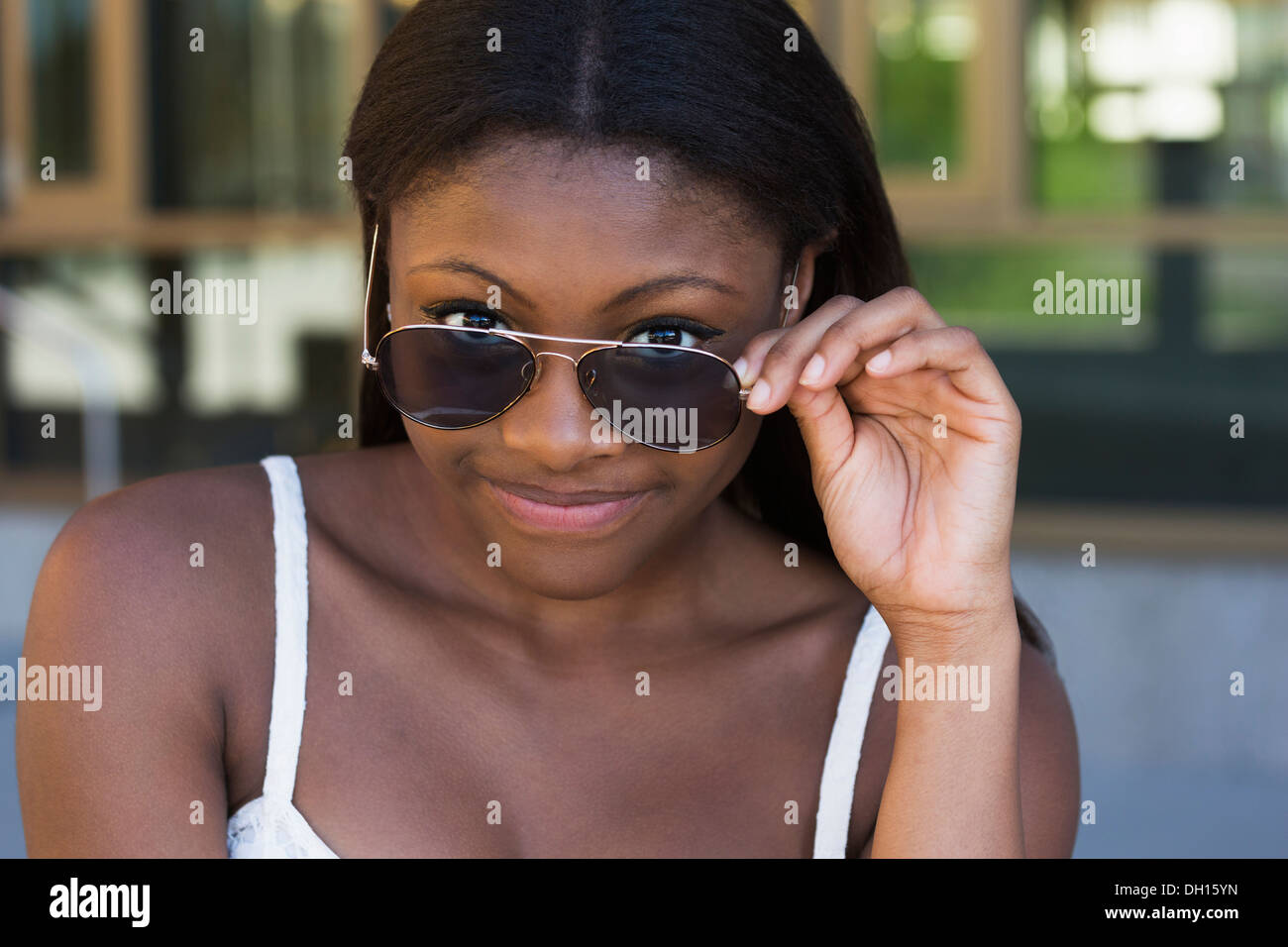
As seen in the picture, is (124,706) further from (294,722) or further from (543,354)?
(543,354)

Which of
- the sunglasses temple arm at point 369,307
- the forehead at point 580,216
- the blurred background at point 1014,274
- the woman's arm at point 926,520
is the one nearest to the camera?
the forehead at point 580,216

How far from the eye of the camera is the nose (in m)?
1.67

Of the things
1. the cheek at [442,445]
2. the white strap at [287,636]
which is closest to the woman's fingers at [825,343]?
the cheek at [442,445]

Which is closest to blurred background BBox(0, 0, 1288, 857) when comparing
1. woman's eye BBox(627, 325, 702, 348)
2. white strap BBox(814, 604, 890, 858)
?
white strap BBox(814, 604, 890, 858)

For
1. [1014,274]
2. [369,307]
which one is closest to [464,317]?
[369,307]

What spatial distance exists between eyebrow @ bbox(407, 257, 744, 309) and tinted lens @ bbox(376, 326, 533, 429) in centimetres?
Result: 6

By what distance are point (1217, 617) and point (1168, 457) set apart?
23.9 inches

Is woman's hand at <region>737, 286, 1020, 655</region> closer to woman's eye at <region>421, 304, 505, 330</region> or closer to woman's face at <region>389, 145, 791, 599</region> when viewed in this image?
woman's face at <region>389, 145, 791, 599</region>

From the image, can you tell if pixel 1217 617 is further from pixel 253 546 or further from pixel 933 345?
pixel 253 546

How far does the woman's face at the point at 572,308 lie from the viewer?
161 centimetres

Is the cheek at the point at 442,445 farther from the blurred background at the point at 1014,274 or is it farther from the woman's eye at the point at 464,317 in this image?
the blurred background at the point at 1014,274

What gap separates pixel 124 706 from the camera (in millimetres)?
1683

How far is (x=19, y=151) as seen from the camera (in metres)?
6.04

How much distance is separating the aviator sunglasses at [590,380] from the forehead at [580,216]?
0.09 m
